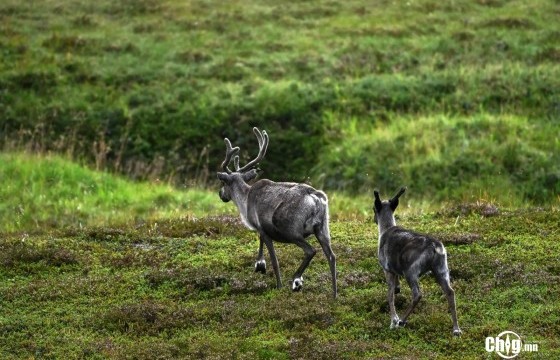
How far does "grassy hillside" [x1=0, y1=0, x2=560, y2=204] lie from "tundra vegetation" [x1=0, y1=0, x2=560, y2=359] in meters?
0.08

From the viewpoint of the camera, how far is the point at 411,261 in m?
10.5

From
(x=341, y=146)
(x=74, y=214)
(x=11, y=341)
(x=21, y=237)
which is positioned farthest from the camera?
(x=341, y=146)

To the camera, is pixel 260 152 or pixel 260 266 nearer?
pixel 260 266

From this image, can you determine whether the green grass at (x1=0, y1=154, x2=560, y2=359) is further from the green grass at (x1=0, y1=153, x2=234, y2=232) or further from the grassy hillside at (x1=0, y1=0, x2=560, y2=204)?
the grassy hillside at (x1=0, y1=0, x2=560, y2=204)

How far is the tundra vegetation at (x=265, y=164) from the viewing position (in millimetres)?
11375

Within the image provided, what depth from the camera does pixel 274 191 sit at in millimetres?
12852

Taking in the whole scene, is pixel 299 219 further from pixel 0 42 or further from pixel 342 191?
pixel 0 42

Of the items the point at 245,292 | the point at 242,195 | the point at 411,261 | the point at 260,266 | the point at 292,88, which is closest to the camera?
the point at 411,261

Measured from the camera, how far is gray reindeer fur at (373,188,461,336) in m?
10.3

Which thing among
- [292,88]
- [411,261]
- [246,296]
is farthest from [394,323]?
[292,88]

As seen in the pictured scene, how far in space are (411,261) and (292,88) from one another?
17370 millimetres

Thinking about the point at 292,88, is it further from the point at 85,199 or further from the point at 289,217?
the point at 289,217

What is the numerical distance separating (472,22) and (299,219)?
924 inches

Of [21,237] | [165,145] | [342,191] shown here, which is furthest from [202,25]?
[21,237]
